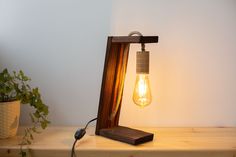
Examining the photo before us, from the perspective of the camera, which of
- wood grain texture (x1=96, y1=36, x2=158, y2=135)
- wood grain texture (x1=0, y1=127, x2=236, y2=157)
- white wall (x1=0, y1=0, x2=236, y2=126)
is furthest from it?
white wall (x1=0, y1=0, x2=236, y2=126)

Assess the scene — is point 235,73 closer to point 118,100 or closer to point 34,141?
point 118,100

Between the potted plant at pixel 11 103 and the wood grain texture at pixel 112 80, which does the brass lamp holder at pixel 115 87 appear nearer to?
the wood grain texture at pixel 112 80

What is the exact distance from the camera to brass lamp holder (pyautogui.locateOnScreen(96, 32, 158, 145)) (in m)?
0.95

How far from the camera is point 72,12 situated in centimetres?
114

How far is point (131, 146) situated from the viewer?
0.90 m

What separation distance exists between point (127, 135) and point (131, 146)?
6 centimetres

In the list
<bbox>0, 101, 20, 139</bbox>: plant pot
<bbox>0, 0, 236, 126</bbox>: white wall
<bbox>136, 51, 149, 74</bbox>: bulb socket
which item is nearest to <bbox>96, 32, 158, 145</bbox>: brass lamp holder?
<bbox>136, 51, 149, 74</bbox>: bulb socket

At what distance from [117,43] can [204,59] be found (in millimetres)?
390

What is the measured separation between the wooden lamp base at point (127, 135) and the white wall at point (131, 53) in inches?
6.4

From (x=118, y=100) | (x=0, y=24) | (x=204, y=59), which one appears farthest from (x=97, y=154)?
(x=0, y=24)

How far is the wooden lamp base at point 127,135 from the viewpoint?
919 mm

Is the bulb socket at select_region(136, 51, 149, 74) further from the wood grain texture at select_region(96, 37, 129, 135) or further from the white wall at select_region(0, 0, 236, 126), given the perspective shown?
the white wall at select_region(0, 0, 236, 126)

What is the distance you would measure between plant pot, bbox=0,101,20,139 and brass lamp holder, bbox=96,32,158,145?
0.30 m

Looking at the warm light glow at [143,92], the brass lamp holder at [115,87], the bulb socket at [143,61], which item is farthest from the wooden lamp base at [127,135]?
the bulb socket at [143,61]
